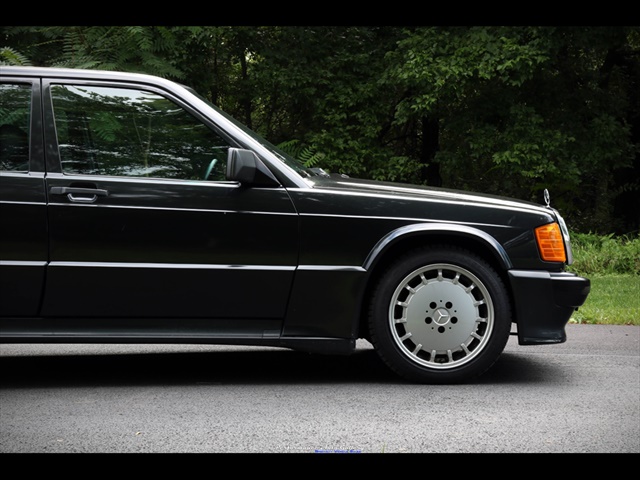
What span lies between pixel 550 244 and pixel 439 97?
13.0 m

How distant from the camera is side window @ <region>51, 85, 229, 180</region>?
17.4 feet

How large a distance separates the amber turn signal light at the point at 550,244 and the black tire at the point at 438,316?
345mm

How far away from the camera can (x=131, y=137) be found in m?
5.34

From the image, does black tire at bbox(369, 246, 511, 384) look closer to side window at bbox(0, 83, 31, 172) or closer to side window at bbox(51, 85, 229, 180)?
side window at bbox(51, 85, 229, 180)

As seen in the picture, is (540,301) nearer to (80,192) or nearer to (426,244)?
(426,244)

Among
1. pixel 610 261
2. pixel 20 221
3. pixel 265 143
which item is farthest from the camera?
pixel 610 261

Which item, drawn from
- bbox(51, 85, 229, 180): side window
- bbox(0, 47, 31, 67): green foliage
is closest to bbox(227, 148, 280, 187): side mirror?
bbox(51, 85, 229, 180): side window

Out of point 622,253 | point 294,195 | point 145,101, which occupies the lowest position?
point 622,253

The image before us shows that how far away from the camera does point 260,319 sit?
5.33 meters

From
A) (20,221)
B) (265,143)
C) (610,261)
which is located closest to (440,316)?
(265,143)
